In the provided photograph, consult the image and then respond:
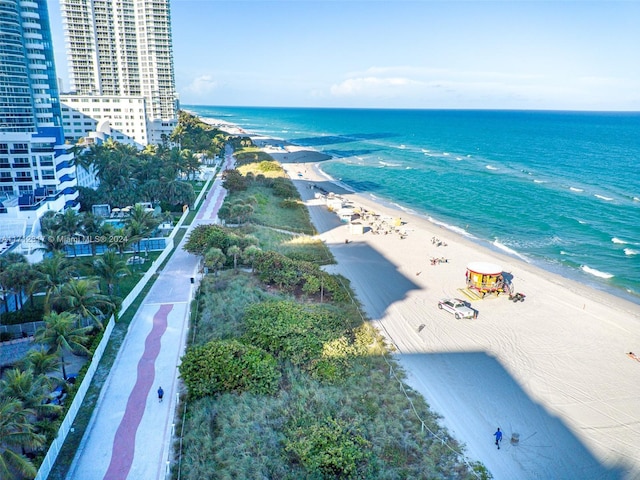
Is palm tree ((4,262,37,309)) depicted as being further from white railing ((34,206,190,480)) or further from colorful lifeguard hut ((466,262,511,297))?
colorful lifeguard hut ((466,262,511,297))

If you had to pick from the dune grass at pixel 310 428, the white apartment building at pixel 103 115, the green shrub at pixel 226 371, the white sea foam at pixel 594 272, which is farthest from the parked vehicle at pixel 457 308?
the white apartment building at pixel 103 115

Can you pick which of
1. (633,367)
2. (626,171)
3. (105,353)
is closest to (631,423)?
(633,367)

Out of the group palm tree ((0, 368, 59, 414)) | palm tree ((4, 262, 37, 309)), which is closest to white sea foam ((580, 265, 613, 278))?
palm tree ((0, 368, 59, 414))

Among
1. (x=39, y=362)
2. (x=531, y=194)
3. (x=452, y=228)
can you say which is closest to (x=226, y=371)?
(x=39, y=362)

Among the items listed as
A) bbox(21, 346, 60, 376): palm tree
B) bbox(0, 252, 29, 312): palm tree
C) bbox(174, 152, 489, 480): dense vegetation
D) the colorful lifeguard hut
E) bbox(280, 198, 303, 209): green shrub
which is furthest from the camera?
bbox(280, 198, 303, 209): green shrub

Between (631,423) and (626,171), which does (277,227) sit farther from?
(626,171)
